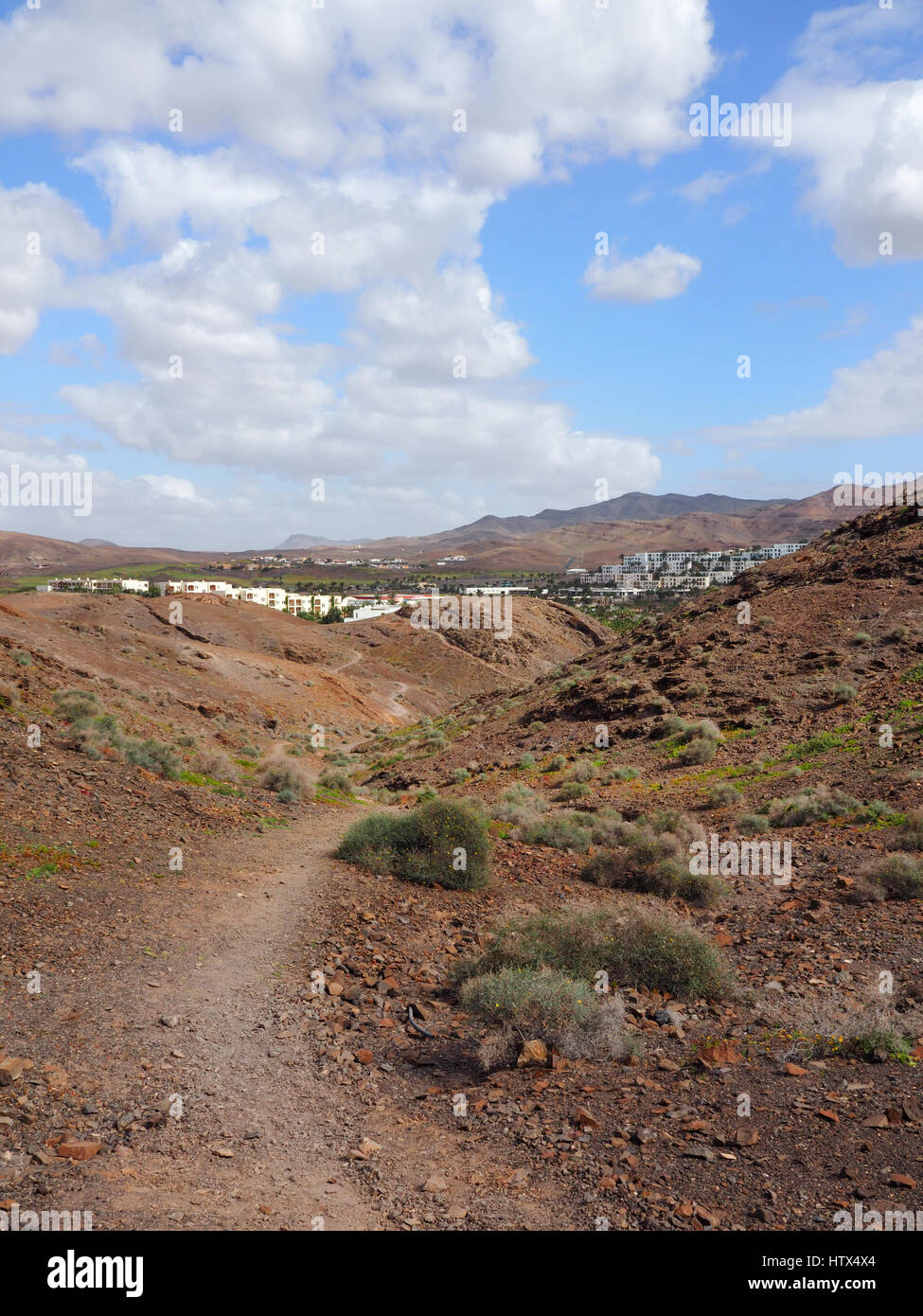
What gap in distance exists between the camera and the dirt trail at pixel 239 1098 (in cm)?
448

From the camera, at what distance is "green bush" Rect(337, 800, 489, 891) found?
11.0 meters

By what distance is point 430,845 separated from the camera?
37.6 feet

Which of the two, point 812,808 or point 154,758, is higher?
point 154,758

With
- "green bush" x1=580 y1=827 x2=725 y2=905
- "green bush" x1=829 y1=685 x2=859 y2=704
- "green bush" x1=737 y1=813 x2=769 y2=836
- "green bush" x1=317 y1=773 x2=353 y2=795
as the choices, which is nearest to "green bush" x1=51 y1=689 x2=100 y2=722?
"green bush" x1=317 y1=773 x2=353 y2=795

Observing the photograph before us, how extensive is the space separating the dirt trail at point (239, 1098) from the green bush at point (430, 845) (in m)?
1.61

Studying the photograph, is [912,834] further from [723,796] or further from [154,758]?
[154,758]

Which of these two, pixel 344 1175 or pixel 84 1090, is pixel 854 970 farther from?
pixel 84 1090

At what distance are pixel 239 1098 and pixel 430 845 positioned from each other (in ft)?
19.0

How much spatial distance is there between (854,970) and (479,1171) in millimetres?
4578

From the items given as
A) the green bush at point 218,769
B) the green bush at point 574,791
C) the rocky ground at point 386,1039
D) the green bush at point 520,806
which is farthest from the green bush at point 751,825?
the green bush at point 218,769

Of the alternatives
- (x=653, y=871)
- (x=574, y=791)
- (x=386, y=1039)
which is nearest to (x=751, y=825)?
(x=653, y=871)

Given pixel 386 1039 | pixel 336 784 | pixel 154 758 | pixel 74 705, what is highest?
pixel 74 705

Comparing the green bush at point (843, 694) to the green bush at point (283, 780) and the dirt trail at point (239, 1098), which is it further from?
the dirt trail at point (239, 1098)
